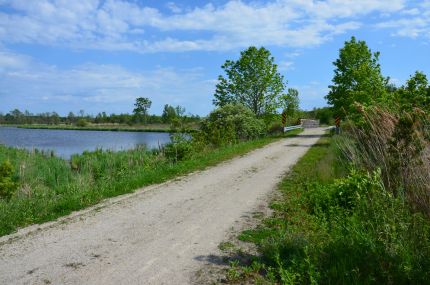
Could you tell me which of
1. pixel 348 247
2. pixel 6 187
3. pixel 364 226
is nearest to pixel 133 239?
pixel 348 247

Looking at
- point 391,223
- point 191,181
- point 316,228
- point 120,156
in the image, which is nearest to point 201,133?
point 120,156

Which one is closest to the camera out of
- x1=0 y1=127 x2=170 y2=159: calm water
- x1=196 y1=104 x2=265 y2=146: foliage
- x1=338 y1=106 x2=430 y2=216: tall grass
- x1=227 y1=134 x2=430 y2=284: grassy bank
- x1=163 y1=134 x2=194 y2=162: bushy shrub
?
x1=227 y1=134 x2=430 y2=284: grassy bank

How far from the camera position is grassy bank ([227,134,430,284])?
497 centimetres

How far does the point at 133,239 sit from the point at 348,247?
335 centimetres

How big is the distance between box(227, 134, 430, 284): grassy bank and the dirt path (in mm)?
806

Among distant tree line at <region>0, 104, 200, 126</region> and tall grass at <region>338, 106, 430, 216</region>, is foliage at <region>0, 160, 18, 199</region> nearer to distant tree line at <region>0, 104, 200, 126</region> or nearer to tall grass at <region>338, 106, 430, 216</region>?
tall grass at <region>338, 106, 430, 216</region>

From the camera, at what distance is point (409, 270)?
470cm

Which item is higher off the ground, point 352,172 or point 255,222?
point 352,172

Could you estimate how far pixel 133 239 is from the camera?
22.5 feet

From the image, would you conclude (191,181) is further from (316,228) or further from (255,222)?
(316,228)

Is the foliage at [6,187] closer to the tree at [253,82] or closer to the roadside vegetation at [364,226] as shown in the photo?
the roadside vegetation at [364,226]

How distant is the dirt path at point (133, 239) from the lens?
5422 millimetres

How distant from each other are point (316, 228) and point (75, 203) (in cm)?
503

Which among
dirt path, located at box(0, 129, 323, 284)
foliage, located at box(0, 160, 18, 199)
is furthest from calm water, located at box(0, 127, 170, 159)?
dirt path, located at box(0, 129, 323, 284)
